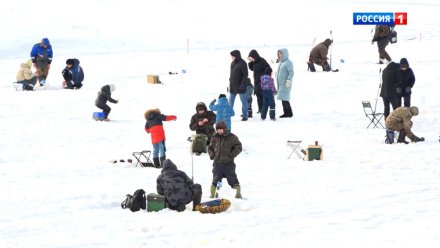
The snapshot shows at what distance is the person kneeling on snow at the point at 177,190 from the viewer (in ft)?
33.9

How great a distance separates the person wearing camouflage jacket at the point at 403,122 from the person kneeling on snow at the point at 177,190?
19.0 feet

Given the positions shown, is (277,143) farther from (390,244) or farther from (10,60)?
(10,60)

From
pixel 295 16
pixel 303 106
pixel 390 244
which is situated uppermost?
pixel 295 16

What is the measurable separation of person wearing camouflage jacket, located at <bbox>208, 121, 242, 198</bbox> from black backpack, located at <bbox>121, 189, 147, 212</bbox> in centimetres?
115

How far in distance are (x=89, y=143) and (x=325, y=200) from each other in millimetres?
6760

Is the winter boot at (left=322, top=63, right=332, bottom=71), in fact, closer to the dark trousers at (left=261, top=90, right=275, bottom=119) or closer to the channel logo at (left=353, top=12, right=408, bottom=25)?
the dark trousers at (left=261, top=90, right=275, bottom=119)

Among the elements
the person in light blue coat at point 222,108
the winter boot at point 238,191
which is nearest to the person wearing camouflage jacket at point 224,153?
the winter boot at point 238,191

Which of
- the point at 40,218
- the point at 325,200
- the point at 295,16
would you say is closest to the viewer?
the point at 40,218

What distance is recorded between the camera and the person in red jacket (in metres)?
13.3

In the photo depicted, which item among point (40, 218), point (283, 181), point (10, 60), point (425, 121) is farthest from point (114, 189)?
point (10, 60)

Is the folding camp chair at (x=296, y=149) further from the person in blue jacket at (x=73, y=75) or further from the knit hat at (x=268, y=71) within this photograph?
the person in blue jacket at (x=73, y=75)

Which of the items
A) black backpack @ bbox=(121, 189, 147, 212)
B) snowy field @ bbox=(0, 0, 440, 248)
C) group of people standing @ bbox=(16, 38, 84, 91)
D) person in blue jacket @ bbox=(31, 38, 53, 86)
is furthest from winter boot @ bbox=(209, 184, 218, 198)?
person in blue jacket @ bbox=(31, 38, 53, 86)

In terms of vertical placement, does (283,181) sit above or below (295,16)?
below

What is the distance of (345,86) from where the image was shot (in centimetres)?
A: 2206
